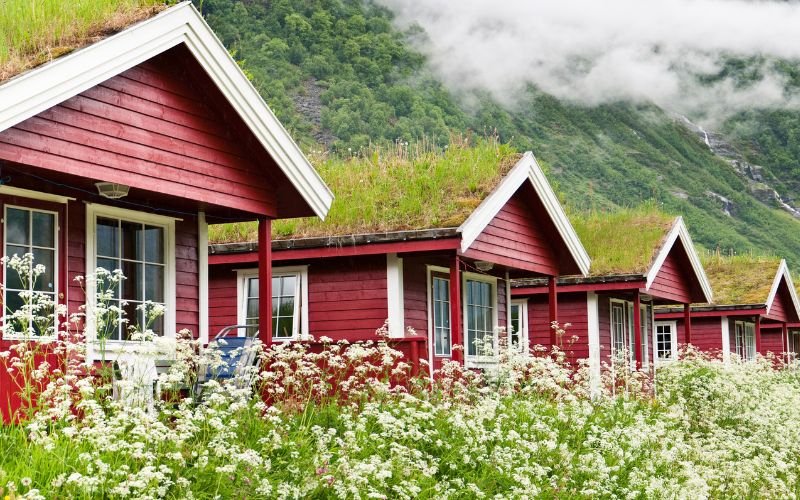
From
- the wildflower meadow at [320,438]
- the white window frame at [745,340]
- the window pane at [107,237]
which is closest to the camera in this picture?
the wildflower meadow at [320,438]

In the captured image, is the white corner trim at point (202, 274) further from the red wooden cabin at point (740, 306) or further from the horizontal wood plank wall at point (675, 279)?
the red wooden cabin at point (740, 306)

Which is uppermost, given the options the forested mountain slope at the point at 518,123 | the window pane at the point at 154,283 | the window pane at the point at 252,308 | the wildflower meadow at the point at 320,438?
the forested mountain slope at the point at 518,123

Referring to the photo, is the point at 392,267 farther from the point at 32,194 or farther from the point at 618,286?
the point at 618,286

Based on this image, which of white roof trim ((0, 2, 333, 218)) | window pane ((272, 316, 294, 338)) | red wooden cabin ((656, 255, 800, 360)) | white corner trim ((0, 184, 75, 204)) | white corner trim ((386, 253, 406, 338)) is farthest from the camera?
red wooden cabin ((656, 255, 800, 360))

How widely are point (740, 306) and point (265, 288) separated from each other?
23.0 meters

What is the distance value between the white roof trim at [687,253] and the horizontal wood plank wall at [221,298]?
9977 millimetres

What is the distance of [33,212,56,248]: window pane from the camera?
11.7m

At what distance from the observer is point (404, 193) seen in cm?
1820

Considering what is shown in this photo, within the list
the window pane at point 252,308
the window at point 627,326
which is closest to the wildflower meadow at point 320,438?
the window pane at point 252,308

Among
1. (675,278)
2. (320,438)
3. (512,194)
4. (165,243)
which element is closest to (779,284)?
(675,278)

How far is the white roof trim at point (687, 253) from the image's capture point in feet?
80.3

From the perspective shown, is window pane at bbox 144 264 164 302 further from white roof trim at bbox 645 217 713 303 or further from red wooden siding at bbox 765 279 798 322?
red wooden siding at bbox 765 279 798 322

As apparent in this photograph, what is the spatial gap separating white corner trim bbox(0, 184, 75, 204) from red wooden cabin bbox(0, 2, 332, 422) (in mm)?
13

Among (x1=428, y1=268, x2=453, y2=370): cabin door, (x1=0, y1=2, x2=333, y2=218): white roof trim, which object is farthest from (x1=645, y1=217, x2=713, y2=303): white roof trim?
(x1=0, y1=2, x2=333, y2=218): white roof trim
